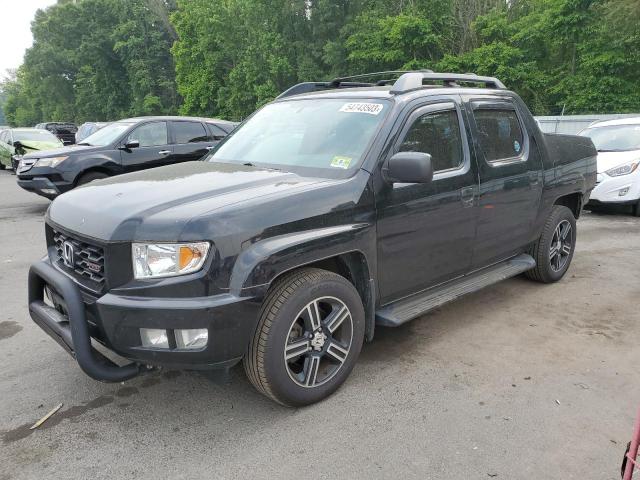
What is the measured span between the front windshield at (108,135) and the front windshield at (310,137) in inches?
244

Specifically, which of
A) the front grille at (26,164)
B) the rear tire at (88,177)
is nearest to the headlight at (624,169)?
the rear tire at (88,177)

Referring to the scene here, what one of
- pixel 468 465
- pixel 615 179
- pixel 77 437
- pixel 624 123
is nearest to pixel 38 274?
pixel 77 437

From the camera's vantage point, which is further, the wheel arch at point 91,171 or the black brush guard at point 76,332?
the wheel arch at point 91,171

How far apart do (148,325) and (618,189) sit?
28.5ft

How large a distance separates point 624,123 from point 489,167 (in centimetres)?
725

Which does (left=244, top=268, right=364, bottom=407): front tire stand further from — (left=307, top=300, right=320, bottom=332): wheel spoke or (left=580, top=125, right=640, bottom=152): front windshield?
(left=580, top=125, right=640, bottom=152): front windshield

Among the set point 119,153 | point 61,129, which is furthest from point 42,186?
point 61,129

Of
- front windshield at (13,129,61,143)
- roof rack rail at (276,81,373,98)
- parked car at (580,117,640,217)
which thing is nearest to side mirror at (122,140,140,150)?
roof rack rail at (276,81,373,98)

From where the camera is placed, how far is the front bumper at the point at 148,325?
2605 mm

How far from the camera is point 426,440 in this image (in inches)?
112

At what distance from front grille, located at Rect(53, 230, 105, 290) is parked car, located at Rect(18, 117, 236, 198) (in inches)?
257

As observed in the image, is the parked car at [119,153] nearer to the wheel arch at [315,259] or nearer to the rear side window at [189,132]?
the rear side window at [189,132]

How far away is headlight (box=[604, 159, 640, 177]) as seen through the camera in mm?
8820

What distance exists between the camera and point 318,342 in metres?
3.12
